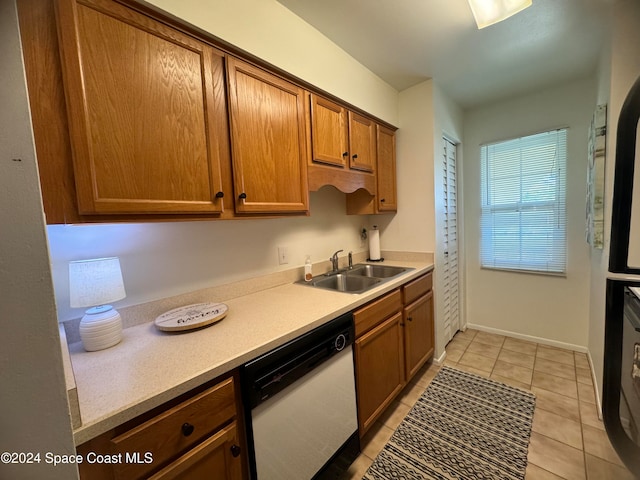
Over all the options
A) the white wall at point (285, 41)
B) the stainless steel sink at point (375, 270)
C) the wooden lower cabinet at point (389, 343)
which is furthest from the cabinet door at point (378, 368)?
the white wall at point (285, 41)

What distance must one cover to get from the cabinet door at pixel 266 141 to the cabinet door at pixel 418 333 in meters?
1.16

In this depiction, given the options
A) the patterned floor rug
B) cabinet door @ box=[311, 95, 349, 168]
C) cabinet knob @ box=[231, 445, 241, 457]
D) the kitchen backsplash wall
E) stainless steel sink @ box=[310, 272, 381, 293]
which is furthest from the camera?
stainless steel sink @ box=[310, 272, 381, 293]

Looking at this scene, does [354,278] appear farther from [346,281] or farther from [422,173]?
[422,173]

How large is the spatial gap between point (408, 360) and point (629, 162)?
5.50 feet

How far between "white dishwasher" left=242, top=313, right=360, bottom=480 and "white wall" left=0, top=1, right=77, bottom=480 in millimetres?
492

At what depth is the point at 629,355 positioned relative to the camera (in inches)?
30.8

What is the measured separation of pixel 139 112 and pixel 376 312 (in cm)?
149

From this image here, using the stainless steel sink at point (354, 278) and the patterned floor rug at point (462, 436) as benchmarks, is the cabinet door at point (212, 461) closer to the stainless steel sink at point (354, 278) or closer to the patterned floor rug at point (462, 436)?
the patterned floor rug at point (462, 436)

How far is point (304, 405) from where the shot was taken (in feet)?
3.64

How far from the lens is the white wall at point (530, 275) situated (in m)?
2.30

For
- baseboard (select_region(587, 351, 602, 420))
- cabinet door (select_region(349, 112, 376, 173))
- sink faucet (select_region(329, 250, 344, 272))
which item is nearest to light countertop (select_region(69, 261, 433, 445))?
sink faucet (select_region(329, 250, 344, 272))

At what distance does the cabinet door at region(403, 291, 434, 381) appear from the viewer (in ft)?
6.23

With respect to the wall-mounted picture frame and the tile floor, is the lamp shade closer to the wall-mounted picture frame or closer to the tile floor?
the tile floor

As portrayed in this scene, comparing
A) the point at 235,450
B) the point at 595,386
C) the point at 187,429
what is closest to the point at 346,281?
the point at 235,450
